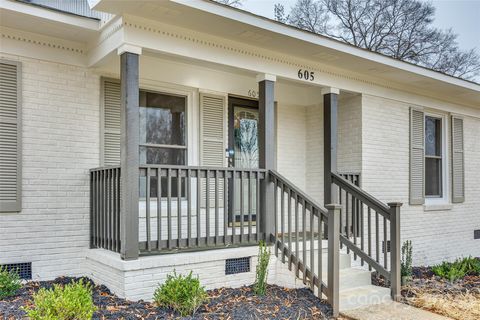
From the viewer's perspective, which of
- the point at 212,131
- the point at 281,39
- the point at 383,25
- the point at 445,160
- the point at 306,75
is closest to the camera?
the point at 281,39

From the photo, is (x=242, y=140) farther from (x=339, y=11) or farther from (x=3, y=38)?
(x=339, y=11)

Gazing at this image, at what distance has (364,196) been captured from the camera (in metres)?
5.26

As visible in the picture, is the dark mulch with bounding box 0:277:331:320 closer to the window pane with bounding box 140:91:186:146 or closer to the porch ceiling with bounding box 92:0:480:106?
the window pane with bounding box 140:91:186:146

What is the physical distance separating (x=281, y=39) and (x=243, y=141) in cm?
205

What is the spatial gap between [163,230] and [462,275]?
430 cm

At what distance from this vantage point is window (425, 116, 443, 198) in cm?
780

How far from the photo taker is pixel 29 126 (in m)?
4.68

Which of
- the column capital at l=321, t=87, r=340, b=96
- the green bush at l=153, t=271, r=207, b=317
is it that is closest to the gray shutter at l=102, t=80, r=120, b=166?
the green bush at l=153, t=271, r=207, b=317

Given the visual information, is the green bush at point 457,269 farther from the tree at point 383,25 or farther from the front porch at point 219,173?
the tree at point 383,25

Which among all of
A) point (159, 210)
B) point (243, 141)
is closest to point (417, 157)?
point (243, 141)

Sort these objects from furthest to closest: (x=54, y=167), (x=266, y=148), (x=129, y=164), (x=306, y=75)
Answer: (x=306, y=75)
(x=266, y=148)
(x=54, y=167)
(x=129, y=164)

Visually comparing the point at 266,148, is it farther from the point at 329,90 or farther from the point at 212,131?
the point at 329,90

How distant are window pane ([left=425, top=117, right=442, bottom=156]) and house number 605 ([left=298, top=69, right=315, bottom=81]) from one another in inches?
124

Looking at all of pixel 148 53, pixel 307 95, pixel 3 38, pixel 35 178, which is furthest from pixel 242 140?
pixel 3 38
